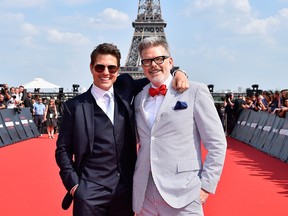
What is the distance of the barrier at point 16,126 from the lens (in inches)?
609

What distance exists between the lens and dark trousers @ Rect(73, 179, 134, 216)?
10.5 feet

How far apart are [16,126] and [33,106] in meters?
2.57

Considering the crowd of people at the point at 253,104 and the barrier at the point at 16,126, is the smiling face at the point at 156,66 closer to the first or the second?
the crowd of people at the point at 253,104

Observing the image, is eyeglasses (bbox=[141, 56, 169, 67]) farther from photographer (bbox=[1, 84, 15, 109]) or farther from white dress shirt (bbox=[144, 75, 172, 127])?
photographer (bbox=[1, 84, 15, 109])

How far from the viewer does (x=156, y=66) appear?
317 cm

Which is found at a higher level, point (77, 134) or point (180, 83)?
point (180, 83)

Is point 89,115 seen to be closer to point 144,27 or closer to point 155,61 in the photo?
point 155,61

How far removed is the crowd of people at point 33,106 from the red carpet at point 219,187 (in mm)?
4868

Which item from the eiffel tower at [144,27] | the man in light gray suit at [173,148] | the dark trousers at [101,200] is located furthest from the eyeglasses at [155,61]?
the eiffel tower at [144,27]

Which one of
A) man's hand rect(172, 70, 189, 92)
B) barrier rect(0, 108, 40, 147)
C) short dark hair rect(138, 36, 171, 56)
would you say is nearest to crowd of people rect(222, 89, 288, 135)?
barrier rect(0, 108, 40, 147)

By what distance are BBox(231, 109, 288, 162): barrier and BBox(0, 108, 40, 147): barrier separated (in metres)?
8.34

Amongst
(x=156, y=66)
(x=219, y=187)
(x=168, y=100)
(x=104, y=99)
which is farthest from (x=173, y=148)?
(x=219, y=187)

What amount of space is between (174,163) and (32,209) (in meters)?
3.71

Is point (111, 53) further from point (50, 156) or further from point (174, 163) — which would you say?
point (50, 156)
